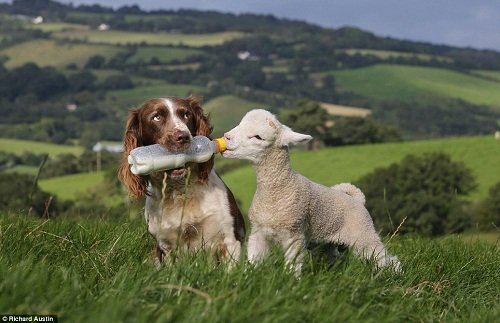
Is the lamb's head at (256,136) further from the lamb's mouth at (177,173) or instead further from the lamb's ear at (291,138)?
the lamb's mouth at (177,173)

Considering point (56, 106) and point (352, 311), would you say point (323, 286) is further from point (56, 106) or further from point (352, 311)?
point (56, 106)

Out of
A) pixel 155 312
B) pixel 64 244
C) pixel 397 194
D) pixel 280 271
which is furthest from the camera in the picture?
pixel 397 194

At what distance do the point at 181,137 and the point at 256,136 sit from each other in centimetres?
59

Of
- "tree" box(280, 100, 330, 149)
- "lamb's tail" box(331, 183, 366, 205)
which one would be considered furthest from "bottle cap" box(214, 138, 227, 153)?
"tree" box(280, 100, 330, 149)

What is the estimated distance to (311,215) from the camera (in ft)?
22.5

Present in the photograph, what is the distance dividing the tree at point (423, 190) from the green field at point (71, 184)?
111ft

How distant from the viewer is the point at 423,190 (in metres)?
72.1

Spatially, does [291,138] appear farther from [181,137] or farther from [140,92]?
[140,92]

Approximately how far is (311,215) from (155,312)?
9.38 feet

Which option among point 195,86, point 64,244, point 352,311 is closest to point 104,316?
point 352,311

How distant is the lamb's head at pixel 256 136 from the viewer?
6621 millimetres

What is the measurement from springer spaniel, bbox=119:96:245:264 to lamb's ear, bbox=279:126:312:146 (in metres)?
0.80

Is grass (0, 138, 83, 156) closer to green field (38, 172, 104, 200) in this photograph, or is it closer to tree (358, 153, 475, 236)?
green field (38, 172, 104, 200)

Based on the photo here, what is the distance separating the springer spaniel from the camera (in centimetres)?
714
